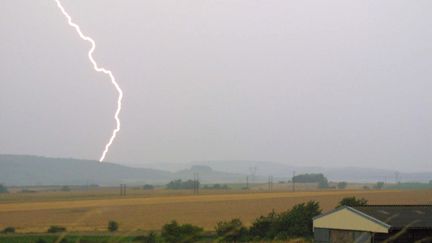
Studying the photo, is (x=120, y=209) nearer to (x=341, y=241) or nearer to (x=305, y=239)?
(x=305, y=239)

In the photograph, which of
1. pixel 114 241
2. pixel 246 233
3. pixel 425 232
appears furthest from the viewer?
pixel 246 233

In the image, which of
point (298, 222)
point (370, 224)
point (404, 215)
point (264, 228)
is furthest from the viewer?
point (264, 228)

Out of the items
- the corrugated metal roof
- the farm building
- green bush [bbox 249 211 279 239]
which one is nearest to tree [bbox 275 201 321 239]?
green bush [bbox 249 211 279 239]

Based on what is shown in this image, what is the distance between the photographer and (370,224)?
29203mm

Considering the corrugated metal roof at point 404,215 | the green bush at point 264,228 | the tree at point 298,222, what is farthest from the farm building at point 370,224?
the green bush at point 264,228

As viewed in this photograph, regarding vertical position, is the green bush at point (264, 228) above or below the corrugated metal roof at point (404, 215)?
below

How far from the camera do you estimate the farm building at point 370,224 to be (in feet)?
90.9

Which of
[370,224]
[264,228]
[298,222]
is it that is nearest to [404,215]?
[370,224]

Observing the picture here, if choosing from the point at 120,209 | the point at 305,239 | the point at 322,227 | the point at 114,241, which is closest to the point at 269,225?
the point at 305,239

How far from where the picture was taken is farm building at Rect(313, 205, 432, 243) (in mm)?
27719

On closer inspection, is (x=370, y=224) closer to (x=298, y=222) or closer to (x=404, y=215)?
(x=404, y=215)

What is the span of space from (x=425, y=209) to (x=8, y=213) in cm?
7052

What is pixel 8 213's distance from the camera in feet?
301

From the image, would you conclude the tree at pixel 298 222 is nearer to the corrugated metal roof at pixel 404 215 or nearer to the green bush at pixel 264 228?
the green bush at pixel 264 228
